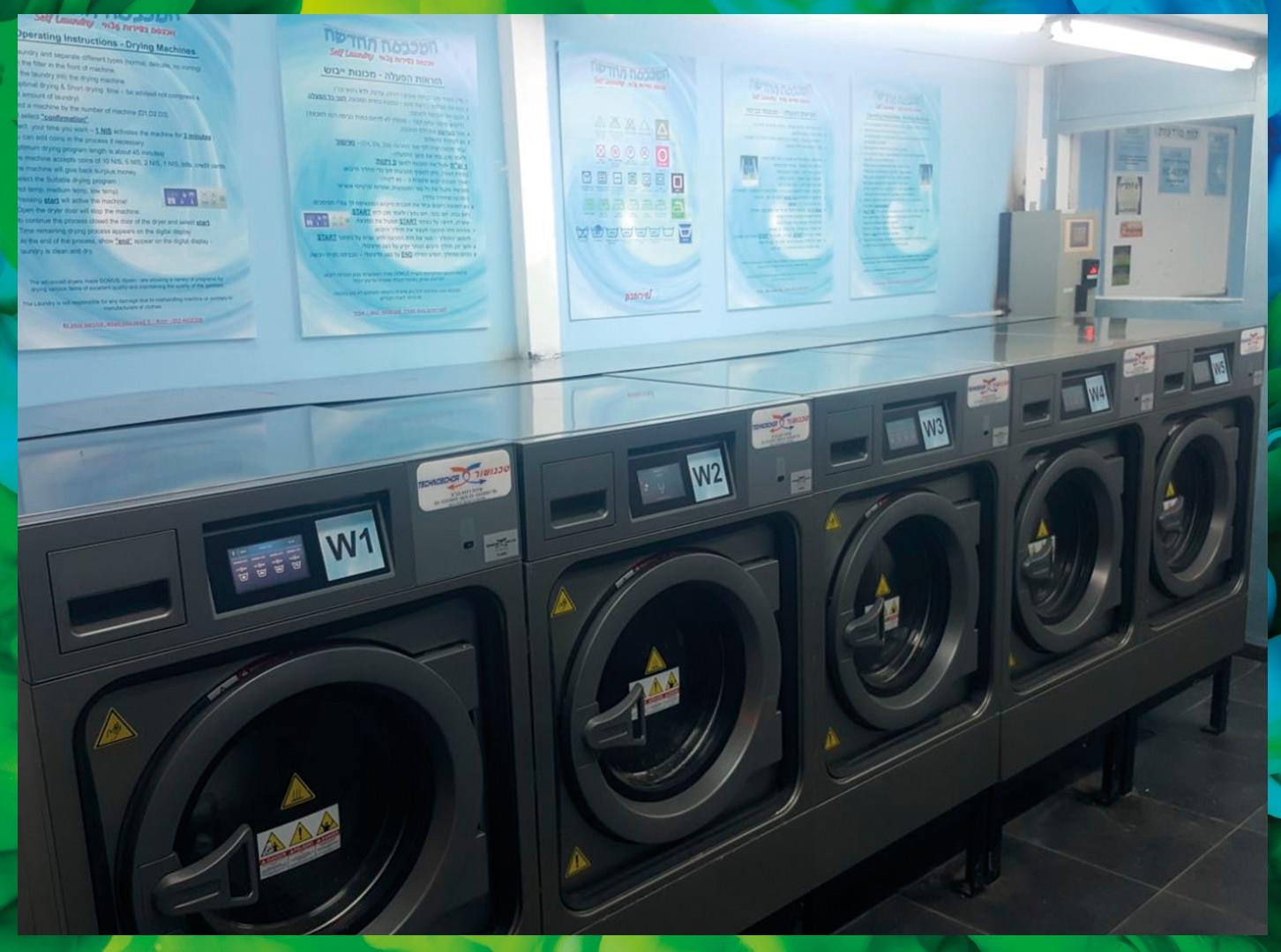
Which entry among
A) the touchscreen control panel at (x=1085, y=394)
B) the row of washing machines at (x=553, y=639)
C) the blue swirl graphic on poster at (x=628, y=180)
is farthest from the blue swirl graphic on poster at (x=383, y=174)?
the touchscreen control panel at (x=1085, y=394)

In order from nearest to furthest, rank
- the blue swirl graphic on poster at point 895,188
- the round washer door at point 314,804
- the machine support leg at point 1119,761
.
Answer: the round washer door at point 314,804
the machine support leg at point 1119,761
the blue swirl graphic on poster at point 895,188

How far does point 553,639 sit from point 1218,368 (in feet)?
8.11

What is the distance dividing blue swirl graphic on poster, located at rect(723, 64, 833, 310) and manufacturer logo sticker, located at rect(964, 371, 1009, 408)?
109 cm

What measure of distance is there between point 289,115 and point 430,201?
396 mm

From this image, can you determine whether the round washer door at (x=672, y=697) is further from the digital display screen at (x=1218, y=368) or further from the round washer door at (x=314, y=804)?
the digital display screen at (x=1218, y=368)

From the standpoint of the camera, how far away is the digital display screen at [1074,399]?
2.86 meters

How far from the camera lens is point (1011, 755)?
9.32 feet

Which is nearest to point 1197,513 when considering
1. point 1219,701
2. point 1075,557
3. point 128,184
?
point 1219,701

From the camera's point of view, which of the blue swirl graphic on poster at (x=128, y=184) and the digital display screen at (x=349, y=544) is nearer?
the digital display screen at (x=349, y=544)

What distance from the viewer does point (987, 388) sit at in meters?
2.60

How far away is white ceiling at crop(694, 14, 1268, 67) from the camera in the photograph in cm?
275

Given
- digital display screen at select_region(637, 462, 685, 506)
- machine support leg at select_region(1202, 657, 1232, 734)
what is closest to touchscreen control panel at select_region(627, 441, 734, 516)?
digital display screen at select_region(637, 462, 685, 506)

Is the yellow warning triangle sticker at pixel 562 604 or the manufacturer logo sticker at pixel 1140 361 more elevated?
the manufacturer logo sticker at pixel 1140 361

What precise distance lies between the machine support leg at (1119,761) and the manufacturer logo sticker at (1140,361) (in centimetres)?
98
